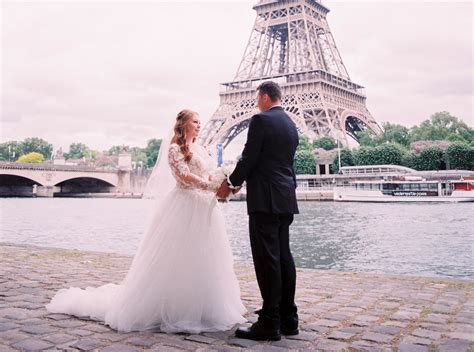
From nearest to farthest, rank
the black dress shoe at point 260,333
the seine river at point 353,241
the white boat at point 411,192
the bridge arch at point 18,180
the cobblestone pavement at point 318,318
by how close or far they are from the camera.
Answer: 1. the cobblestone pavement at point 318,318
2. the black dress shoe at point 260,333
3. the seine river at point 353,241
4. the white boat at point 411,192
5. the bridge arch at point 18,180

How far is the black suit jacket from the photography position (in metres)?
3.42

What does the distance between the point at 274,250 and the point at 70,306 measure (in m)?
1.78

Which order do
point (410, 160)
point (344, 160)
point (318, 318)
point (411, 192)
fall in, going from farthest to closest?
point (344, 160) → point (410, 160) → point (411, 192) → point (318, 318)

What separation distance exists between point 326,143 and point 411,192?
21.6 metres

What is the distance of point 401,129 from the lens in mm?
60906

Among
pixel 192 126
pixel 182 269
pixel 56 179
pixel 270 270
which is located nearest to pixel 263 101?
pixel 192 126

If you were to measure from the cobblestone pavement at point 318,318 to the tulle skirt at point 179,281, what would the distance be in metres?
0.14

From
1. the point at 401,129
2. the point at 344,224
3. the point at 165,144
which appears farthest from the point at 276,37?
the point at 165,144

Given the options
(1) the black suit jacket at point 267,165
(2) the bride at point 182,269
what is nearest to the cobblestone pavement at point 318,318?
(2) the bride at point 182,269

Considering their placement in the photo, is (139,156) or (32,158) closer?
(32,158)

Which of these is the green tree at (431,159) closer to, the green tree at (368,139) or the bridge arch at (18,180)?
the green tree at (368,139)

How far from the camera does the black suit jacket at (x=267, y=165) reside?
11.2ft

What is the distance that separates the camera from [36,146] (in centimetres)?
9894

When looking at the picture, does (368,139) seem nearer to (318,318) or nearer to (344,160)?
(344,160)
